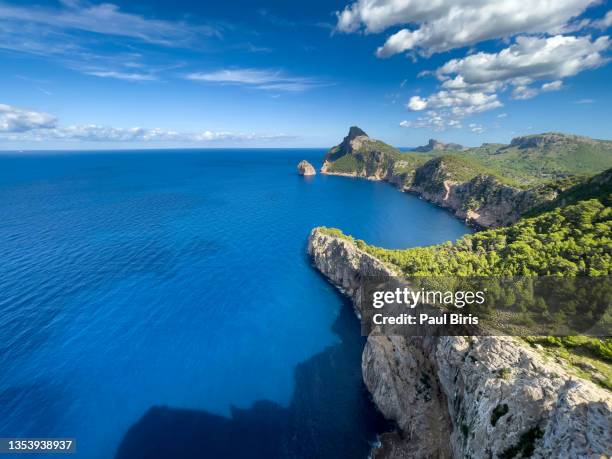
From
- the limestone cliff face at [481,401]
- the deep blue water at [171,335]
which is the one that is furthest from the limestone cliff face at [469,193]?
the limestone cliff face at [481,401]

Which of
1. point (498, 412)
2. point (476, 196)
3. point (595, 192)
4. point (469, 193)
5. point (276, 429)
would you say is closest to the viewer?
point (498, 412)

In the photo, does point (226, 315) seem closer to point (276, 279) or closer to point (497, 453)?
point (276, 279)

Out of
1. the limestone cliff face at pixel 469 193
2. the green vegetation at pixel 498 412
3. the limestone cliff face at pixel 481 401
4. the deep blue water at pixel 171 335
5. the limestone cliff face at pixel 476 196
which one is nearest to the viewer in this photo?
the limestone cliff face at pixel 481 401

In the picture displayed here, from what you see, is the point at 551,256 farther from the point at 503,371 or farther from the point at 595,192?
the point at 595,192

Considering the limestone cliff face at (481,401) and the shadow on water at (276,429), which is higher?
the limestone cliff face at (481,401)

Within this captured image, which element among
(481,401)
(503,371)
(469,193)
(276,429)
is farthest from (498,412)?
(469,193)

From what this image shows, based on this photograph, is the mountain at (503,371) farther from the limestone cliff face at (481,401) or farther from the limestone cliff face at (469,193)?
the limestone cliff face at (469,193)
